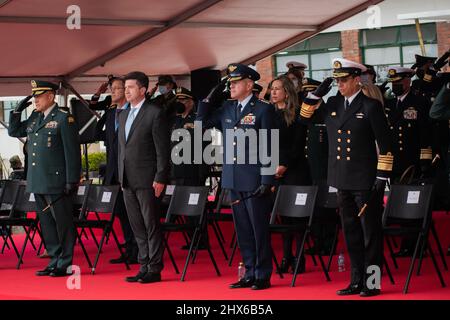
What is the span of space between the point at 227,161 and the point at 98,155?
2603 centimetres

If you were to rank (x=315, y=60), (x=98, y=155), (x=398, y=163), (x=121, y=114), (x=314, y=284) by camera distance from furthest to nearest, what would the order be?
(x=98, y=155)
(x=315, y=60)
(x=398, y=163)
(x=121, y=114)
(x=314, y=284)

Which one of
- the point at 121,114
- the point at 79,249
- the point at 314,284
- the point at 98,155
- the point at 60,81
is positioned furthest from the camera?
the point at 98,155

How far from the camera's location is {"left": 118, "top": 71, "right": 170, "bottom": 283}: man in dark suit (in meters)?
9.47

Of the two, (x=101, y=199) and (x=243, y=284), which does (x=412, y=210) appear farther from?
(x=101, y=199)

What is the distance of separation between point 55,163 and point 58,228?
67 centimetres

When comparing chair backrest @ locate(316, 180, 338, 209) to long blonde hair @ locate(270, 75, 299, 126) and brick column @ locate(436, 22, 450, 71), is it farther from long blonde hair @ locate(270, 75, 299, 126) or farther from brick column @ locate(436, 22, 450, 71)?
brick column @ locate(436, 22, 450, 71)

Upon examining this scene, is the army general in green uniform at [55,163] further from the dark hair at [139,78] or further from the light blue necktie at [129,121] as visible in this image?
the dark hair at [139,78]

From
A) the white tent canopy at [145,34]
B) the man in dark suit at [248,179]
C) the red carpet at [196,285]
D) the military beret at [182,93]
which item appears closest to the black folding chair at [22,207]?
the red carpet at [196,285]

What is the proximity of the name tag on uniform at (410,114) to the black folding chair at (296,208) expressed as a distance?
2.17 metres

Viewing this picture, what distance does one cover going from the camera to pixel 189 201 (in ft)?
33.8

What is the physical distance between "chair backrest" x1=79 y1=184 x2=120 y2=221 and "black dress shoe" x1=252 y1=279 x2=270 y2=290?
235 centimetres

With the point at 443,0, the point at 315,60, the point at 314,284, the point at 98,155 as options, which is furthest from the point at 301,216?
the point at 98,155
